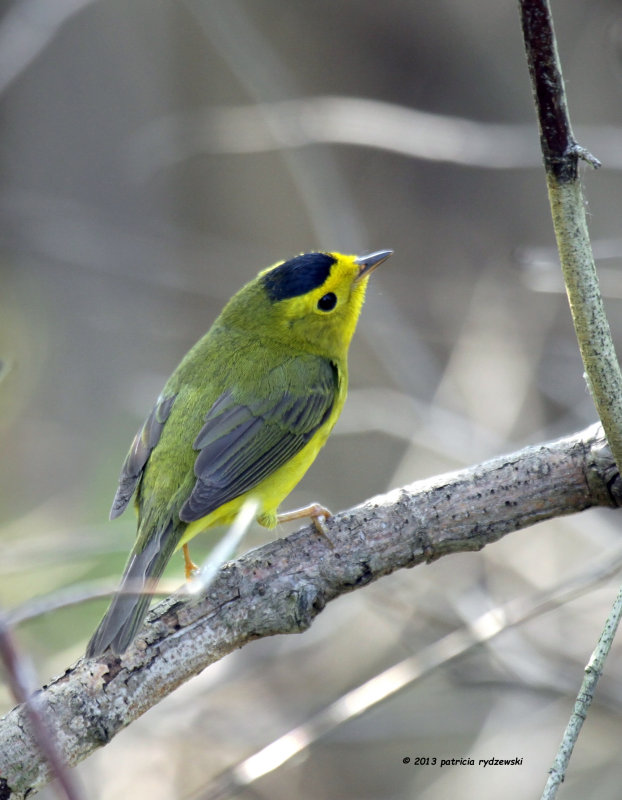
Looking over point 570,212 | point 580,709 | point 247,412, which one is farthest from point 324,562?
point 570,212

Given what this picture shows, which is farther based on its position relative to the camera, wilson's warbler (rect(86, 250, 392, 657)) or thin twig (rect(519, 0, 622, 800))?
wilson's warbler (rect(86, 250, 392, 657))

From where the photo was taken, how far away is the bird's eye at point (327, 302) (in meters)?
4.32

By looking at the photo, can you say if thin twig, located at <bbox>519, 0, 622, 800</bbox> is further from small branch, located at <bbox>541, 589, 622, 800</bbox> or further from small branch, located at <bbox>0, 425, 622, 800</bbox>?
small branch, located at <bbox>0, 425, 622, 800</bbox>

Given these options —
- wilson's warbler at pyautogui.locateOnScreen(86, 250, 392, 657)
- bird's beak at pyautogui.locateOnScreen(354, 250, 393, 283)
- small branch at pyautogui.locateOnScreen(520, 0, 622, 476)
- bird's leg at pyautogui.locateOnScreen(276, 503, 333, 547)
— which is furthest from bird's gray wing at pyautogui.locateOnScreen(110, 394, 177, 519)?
small branch at pyautogui.locateOnScreen(520, 0, 622, 476)

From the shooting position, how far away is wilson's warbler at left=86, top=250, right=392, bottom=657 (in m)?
3.46

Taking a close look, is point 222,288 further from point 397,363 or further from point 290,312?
point 290,312

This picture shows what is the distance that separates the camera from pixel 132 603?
280cm

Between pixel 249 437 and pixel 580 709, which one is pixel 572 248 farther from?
pixel 249 437

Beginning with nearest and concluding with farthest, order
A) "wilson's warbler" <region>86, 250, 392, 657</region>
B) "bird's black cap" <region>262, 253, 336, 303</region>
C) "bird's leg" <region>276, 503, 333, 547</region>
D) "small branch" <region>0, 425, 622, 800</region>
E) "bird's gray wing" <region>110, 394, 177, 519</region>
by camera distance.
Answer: "small branch" <region>0, 425, 622, 800</region>
"bird's leg" <region>276, 503, 333, 547</region>
"wilson's warbler" <region>86, 250, 392, 657</region>
"bird's gray wing" <region>110, 394, 177, 519</region>
"bird's black cap" <region>262, 253, 336, 303</region>

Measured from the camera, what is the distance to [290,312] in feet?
14.2

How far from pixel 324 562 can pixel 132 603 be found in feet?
1.94

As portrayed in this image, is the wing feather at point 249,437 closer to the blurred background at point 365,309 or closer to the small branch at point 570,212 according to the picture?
the blurred background at point 365,309

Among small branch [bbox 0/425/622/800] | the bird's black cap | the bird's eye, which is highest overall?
the bird's black cap

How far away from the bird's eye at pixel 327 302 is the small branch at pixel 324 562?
1490 millimetres
